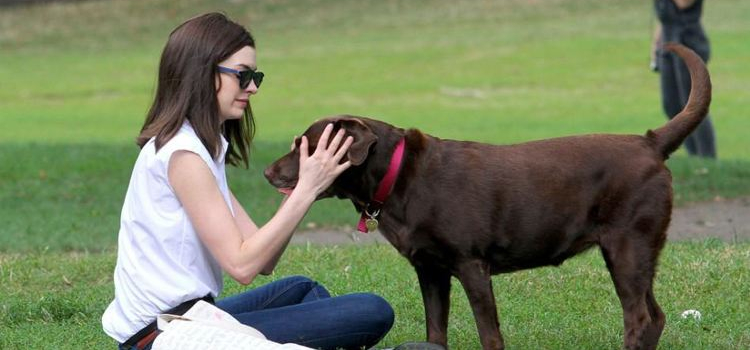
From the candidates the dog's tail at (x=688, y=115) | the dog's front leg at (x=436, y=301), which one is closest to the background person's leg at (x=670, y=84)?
the dog's tail at (x=688, y=115)

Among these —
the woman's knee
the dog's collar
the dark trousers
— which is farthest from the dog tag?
the dark trousers

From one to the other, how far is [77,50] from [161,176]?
27.8 metres

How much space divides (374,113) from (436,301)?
48.7 feet

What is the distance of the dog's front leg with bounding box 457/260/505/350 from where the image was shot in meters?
5.20

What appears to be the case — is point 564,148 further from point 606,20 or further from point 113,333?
point 606,20

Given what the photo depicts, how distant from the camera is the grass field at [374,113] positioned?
653 cm

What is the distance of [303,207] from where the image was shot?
491 cm

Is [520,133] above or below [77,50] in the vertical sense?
above

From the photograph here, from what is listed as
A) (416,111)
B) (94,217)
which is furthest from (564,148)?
(416,111)

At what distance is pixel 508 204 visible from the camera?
530 cm

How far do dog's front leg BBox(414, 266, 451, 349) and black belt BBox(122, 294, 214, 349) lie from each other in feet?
2.94

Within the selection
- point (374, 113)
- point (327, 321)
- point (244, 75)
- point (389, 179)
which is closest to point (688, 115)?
point (389, 179)

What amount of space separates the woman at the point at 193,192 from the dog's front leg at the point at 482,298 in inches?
25.9

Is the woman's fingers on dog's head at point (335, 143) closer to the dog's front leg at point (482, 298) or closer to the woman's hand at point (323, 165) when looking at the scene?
the woman's hand at point (323, 165)
